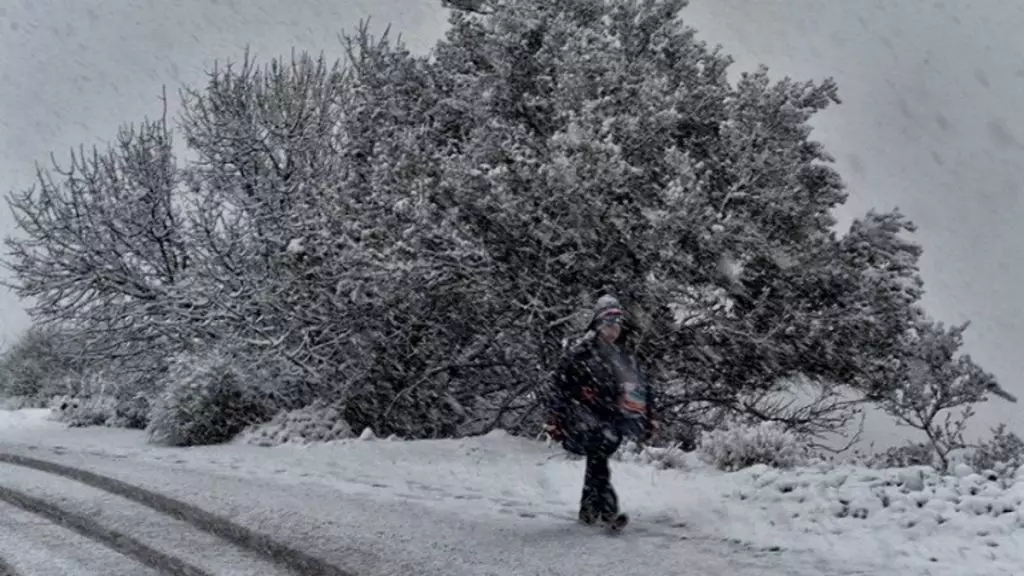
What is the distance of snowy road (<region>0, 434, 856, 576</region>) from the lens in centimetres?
575

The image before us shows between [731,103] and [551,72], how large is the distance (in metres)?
3.19

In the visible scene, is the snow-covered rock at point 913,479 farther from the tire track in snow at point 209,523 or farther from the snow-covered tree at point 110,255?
the snow-covered tree at point 110,255

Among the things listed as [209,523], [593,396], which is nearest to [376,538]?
[209,523]

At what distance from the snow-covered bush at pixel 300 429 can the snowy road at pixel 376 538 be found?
218 inches

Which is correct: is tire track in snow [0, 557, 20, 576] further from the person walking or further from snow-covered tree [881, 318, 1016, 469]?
snow-covered tree [881, 318, 1016, 469]

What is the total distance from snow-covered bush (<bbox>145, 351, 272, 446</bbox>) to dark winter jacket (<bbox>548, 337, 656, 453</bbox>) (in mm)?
10422

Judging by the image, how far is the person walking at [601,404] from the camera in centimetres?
674

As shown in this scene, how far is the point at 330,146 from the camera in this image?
2102 centimetres

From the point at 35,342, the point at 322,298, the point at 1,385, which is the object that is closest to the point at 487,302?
the point at 322,298

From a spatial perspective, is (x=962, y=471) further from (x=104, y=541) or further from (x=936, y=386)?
(x=936, y=386)

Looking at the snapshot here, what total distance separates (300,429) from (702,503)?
9.07 metres

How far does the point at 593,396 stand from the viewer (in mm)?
6785

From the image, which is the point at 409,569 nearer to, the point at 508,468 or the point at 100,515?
the point at 100,515

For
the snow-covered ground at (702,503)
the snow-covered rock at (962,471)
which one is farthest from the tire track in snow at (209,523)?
the snow-covered rock at (962,471)
